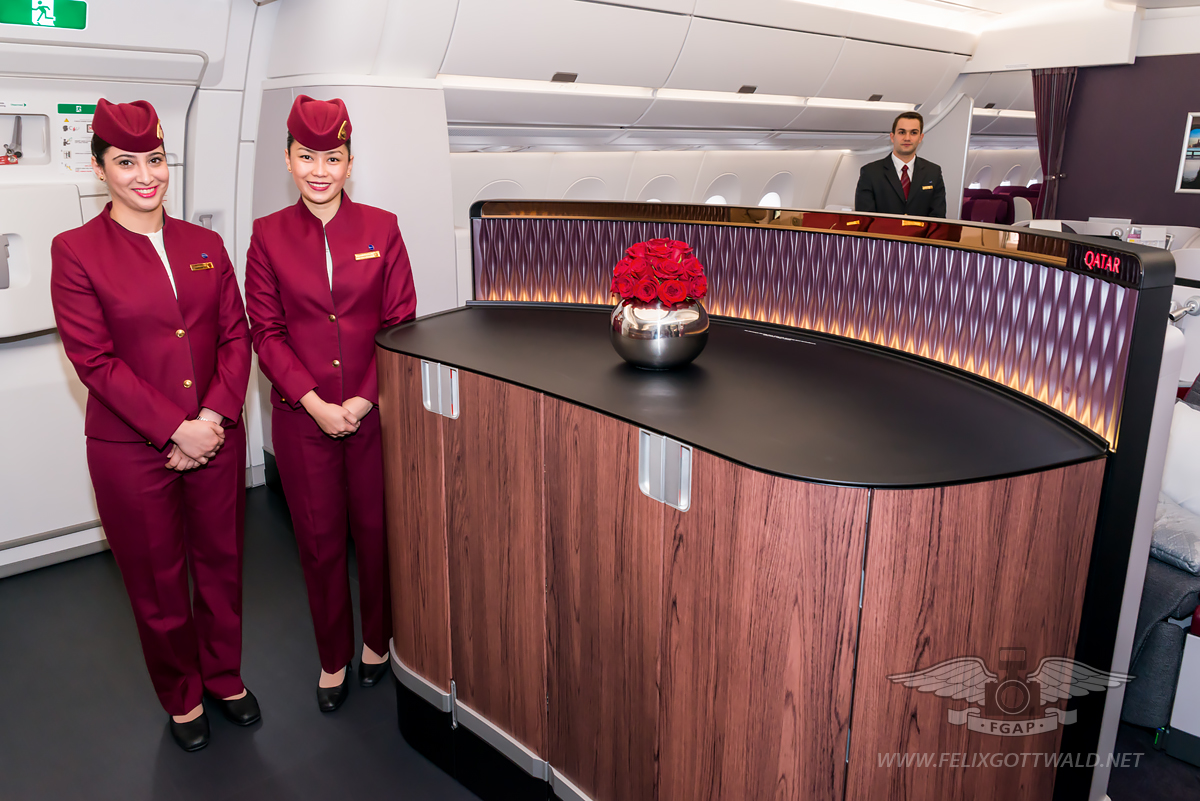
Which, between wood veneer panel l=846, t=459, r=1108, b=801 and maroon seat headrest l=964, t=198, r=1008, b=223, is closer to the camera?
wood veneer panel l=846, t=459, r=1108, b=801

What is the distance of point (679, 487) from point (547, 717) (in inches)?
33.8

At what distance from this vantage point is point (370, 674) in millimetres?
2875

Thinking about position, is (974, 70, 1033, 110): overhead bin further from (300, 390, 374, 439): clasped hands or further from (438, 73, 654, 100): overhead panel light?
(300, 390, 374, 439): clasped hands

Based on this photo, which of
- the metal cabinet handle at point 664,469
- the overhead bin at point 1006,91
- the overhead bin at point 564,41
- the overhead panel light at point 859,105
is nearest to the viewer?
the metal cabinet handle at point 664,469

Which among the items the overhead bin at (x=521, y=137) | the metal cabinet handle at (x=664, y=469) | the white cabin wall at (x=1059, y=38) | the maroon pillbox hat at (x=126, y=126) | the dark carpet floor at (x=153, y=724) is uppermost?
the white cabin wall at (x=1059, y=38)

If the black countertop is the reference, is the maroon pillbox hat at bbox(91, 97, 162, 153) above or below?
above

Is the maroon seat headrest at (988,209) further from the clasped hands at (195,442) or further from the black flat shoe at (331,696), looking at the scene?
the clasped hands at (195,442)

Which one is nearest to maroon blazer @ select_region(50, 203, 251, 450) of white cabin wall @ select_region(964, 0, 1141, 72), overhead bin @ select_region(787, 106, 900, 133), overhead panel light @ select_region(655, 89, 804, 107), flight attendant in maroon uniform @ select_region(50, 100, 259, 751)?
flight attendant in maroon uniform @ select_region(50, 100, 259, 751)

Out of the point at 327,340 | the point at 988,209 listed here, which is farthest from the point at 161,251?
the point at 988,209

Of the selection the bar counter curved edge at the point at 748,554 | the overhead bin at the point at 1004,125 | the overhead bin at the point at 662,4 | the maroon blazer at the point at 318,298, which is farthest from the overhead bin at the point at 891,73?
the maroon blazer at the point at 318,298

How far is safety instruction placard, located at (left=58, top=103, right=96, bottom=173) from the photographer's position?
3209mm

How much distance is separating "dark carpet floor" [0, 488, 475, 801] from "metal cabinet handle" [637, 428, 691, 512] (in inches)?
48.5

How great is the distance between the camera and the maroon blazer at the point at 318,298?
244 cm

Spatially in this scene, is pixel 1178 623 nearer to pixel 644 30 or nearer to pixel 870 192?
pixel 870 192
